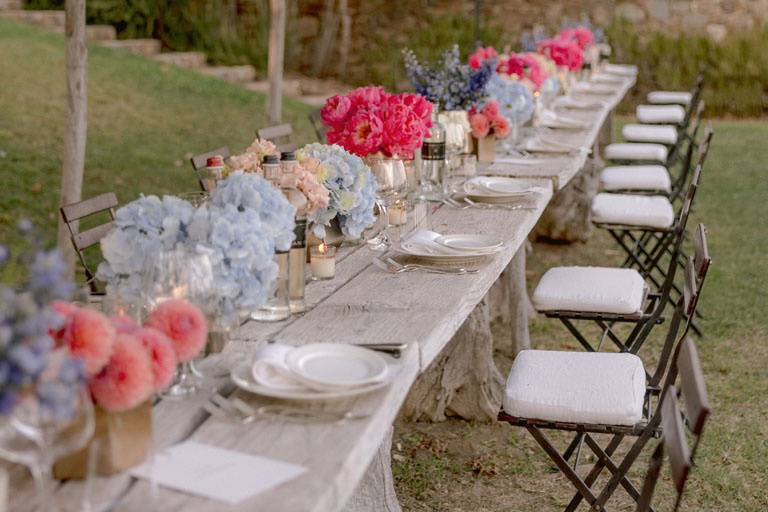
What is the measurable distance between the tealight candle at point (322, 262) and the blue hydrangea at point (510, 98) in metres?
2.22

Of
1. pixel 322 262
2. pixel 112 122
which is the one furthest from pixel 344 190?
pixel 112 122

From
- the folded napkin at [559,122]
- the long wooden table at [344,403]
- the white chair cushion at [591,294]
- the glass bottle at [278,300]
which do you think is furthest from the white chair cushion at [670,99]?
the glass bottle at [278,300]

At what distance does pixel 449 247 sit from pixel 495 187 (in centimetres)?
99

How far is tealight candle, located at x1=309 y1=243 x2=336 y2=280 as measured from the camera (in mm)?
2729

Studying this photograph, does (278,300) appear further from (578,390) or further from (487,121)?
(487,121)

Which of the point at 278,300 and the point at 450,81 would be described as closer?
the point at 278,300

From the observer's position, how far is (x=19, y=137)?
283 inches

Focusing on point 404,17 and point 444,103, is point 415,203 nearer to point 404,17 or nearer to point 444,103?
point 444,103

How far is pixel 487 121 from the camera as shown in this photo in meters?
4.47

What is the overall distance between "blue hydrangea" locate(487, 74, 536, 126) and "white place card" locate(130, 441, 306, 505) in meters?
3.35

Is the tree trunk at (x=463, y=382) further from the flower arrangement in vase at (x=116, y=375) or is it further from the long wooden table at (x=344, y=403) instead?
the flower arrangement in vase at (x=116, y=375)

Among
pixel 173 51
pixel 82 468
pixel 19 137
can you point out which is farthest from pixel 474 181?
pixel 173 51

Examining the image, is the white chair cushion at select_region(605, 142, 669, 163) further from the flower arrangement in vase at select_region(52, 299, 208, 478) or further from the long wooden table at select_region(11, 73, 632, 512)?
the flower arrangement in vase at select_region(52, 299, 208, 478)

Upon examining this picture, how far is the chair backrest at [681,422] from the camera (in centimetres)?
183
